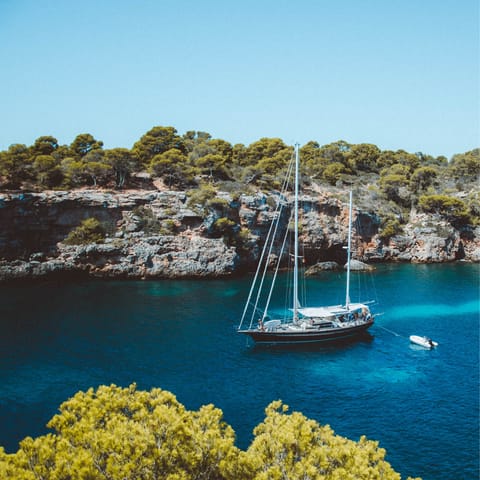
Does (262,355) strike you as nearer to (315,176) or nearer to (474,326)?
(474,326)

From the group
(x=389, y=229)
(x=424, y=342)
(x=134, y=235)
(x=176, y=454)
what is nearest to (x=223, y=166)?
(x=134, y=235)

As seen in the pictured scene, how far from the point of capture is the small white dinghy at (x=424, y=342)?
1554 inches

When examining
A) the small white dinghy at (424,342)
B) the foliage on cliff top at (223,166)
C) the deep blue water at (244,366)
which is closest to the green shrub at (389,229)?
the foliage on cliff top at (223,166)

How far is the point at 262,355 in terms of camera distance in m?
37.5

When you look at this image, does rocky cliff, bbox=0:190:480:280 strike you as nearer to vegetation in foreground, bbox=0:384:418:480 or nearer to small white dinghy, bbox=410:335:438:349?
small white dinghy, bbox=410:335:438:349

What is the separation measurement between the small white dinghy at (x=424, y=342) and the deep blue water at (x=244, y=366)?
720mm

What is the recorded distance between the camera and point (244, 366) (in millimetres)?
35031

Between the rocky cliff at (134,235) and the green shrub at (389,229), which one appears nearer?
the rocky cliff at (134,235)

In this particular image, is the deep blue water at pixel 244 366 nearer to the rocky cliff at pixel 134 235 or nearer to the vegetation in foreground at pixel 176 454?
the rocky cliff at pixel 134 235

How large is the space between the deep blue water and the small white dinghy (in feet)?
2.36

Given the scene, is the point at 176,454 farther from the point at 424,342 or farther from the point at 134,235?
the point at 134,235

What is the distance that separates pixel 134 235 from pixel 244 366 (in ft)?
118

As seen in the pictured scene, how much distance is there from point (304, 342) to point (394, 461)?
17.0 meters

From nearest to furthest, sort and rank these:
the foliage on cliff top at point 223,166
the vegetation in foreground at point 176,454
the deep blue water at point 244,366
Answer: the vegetation in foreground at point 176,454 < the deep blue water at point 244,366 < the foliage on cliff top at point 223,166
